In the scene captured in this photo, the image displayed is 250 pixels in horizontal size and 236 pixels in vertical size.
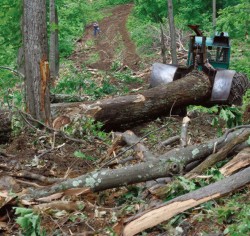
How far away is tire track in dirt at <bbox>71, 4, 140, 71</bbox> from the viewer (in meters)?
26.1

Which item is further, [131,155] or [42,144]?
[42,144]

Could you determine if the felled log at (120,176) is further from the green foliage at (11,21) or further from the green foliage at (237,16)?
the green foliage at (237,16)

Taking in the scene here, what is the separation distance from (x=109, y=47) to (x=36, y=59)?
21609 mm

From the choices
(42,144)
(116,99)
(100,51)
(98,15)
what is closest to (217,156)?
(42,144)

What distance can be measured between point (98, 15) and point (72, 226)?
115 ft

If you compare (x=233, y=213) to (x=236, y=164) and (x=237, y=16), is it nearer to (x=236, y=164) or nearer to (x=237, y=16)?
(x=236, y=164)

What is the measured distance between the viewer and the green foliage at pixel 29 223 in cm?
471

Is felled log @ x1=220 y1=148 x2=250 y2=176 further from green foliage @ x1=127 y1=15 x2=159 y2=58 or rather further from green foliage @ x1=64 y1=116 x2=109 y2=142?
green foliage @ x1=127 y1=15 x2=159 y2=58

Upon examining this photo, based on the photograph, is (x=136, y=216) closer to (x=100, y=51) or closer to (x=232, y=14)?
(x=232, y=14)

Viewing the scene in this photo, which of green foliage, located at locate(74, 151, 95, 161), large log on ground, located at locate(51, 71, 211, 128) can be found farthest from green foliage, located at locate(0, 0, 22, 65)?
green foliage, located at locate(74, 151, 95, 161)

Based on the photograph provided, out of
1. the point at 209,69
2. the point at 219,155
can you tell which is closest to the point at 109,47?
the point at 209,69

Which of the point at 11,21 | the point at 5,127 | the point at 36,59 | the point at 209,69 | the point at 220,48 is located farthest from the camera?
the point at 220,48

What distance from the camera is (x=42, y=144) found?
7.76 metres

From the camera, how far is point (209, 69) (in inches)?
496
